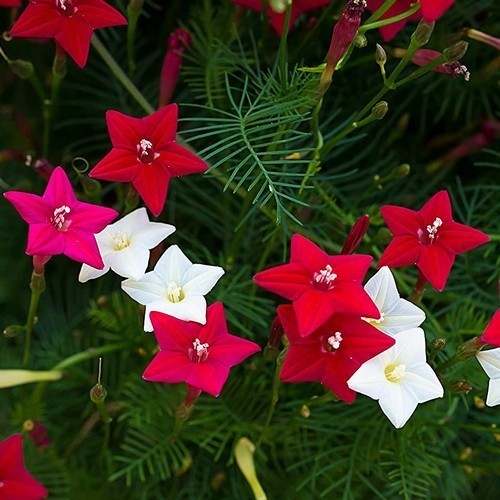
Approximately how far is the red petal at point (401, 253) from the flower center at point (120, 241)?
7.1 inches

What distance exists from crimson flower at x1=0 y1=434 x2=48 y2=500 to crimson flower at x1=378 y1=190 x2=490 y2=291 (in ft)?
0.95

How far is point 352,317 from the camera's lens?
0.52m

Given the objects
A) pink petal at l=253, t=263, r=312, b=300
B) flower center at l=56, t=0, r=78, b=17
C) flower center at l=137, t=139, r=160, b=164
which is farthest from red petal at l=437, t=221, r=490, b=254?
flower center at l=56, t=0, r=78, b=17

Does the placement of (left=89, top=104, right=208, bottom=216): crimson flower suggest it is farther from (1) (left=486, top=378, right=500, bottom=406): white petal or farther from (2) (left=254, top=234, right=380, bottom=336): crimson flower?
(1) (left=486, top=378, right=500, bottom=406): white petal

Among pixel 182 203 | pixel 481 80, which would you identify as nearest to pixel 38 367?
pixel 182 203

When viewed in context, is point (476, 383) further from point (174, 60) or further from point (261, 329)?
point (174, 60)

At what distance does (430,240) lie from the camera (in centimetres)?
57

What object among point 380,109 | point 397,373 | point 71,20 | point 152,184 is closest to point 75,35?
point 71,20

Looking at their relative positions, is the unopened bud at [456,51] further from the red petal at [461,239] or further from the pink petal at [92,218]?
the pink petal at [92,218]

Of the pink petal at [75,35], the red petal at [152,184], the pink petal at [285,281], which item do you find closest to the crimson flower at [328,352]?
the pink petal at [285,281]

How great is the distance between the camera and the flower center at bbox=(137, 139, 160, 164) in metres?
0.57

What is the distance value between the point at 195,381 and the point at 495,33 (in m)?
0.51

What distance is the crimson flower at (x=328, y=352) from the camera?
0.52m

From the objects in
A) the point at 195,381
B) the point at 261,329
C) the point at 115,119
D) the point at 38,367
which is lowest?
the point at 38,367
